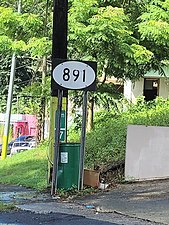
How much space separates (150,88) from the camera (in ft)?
104

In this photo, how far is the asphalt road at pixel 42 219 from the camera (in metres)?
6.85

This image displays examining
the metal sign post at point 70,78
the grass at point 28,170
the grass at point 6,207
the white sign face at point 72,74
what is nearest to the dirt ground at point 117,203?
the grass at point 6,207

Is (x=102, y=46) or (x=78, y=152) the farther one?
(x=102, y=46)

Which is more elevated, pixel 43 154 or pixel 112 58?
pixel 112 58

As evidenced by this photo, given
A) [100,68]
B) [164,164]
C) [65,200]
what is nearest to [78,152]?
[65,200]

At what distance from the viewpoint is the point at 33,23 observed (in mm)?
15781

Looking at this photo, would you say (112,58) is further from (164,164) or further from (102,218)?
(102,218)

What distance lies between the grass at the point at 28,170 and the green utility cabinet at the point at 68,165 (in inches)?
43.4

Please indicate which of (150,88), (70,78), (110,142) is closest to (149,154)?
(70,78)

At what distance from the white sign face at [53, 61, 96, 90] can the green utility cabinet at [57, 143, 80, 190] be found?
49.5 inches

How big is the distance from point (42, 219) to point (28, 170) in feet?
24.4

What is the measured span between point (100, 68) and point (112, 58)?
1.33m

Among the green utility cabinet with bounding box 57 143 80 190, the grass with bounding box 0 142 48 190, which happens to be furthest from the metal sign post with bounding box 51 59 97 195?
the grass with bounding box 0 142 48 190

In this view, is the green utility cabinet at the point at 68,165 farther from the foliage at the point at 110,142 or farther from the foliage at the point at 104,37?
the foliage at the point at 104,37
